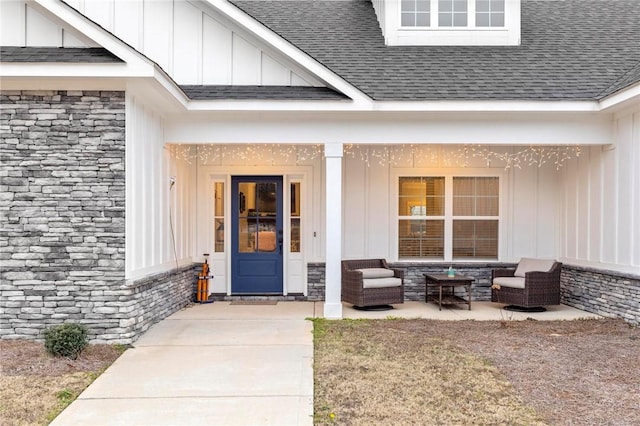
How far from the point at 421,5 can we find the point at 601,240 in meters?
5.32

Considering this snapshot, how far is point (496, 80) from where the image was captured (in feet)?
Answer: 26.5

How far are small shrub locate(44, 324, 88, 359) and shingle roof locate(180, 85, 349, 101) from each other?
3618 millimetres

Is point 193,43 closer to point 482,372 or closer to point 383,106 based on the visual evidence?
point 383,106

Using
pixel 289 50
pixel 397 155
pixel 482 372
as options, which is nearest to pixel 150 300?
pixel 289 50

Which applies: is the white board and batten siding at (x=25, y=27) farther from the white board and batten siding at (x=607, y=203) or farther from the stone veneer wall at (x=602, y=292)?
the stone veneer wall at (x=602, y=292)

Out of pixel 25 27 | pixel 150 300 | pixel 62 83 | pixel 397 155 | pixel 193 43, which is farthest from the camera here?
pixel 397 155

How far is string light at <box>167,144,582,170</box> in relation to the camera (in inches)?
377

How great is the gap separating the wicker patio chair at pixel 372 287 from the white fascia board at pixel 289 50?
2857 mm

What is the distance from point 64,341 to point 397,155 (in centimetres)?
639

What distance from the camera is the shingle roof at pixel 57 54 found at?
19.6 ft

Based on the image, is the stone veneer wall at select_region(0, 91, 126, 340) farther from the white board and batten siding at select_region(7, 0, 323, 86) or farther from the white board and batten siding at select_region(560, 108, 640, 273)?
the white board and batten siding at select_region(560, 108, 640, 273)

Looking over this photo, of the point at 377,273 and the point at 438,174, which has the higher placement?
the point at 438,174

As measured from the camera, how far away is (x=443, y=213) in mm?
9773

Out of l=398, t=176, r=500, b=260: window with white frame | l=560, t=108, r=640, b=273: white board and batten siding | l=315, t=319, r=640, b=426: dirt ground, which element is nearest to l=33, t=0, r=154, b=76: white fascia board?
l=315, t=319, r=640, b=426: dirt ground
